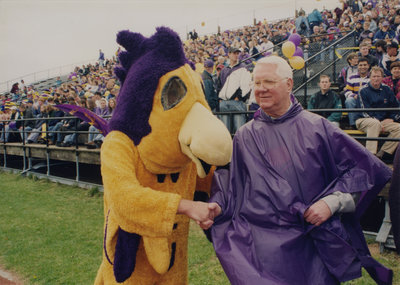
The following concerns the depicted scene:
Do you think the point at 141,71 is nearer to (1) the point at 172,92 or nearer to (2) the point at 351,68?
(1) the point at 172,92

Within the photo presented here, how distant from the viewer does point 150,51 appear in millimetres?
2078

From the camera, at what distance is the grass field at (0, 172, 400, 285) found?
13.4 feet

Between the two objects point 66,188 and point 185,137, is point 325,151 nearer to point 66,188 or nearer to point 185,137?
point 185,137

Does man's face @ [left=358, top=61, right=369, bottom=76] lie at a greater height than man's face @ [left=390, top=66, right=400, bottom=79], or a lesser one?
greater

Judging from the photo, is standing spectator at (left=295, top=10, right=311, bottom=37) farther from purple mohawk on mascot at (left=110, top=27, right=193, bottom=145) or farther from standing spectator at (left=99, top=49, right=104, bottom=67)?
standing spectator at (left=99, top=49, right=104, bottom=67)

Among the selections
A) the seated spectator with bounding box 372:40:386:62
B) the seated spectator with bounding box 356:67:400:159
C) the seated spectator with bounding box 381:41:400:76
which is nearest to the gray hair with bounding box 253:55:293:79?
the seated spectator with bounding box 356:67:400:159

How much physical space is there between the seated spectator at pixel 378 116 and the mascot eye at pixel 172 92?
155 inches

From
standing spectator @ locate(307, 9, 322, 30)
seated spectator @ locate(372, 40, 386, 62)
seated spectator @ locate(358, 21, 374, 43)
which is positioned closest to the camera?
seated spectator @ locate(372, 40, 386, 62)

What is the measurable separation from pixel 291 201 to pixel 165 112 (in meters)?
0.89

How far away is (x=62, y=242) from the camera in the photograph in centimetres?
521

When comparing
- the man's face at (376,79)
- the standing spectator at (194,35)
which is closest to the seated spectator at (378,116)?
the man's face at (376,79)

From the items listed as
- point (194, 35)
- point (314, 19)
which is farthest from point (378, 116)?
point (194, 35)

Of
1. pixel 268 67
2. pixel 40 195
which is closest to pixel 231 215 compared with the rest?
pixel 268 67

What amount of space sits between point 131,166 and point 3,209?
21.7ft
